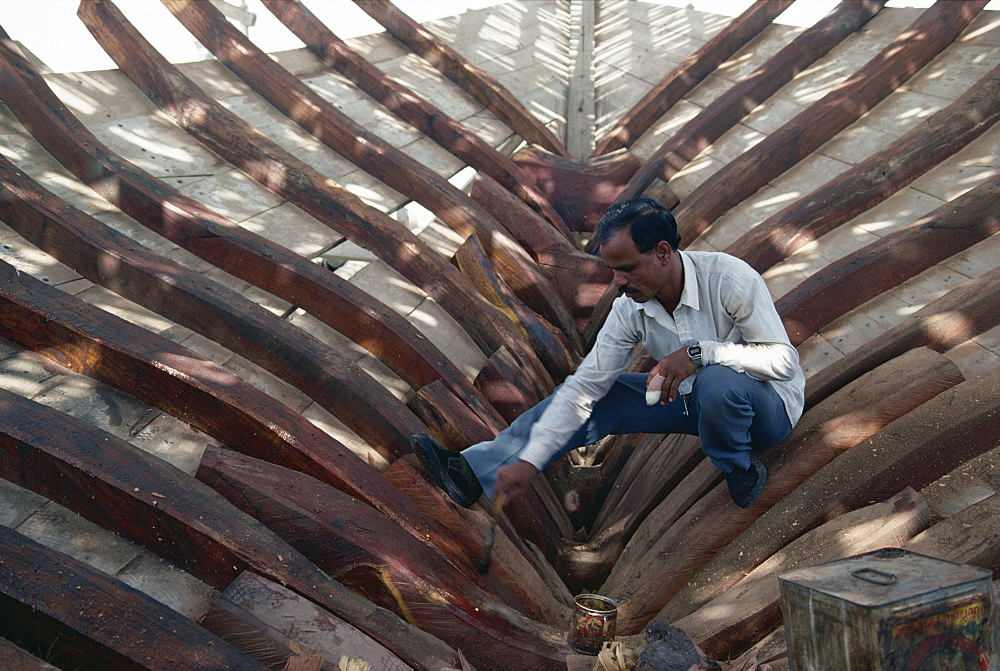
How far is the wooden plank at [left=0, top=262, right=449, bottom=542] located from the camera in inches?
111

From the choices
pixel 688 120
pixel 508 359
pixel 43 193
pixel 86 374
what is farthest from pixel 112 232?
pixel 688 120

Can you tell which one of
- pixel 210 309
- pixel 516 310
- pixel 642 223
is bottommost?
pixel 516 310

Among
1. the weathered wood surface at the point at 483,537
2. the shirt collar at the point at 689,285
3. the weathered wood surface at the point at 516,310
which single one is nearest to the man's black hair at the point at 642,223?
the shirt collar at the point at 689,285

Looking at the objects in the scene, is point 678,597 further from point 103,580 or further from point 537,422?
point 103,580

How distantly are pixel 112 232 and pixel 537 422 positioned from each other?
2.10 metres

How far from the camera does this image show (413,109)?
5777mm

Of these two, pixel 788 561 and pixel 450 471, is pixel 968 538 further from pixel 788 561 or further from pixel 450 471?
pixel 450 471

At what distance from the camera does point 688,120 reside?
629cm

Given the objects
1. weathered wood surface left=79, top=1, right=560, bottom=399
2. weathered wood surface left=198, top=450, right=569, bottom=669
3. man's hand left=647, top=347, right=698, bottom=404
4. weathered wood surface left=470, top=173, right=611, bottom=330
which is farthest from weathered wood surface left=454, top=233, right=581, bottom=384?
weathered wood surface left=198, top=450, right=569, bottom=669

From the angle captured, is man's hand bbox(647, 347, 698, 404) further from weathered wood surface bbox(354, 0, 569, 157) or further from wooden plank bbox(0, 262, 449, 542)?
weathered wood surface bbox(354, 0, 569, 157)

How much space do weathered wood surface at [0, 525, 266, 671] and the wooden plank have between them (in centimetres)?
77

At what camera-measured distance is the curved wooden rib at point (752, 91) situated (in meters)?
5.73

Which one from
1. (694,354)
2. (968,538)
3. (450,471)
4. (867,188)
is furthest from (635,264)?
(867,188)

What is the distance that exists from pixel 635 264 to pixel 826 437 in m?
0.91
